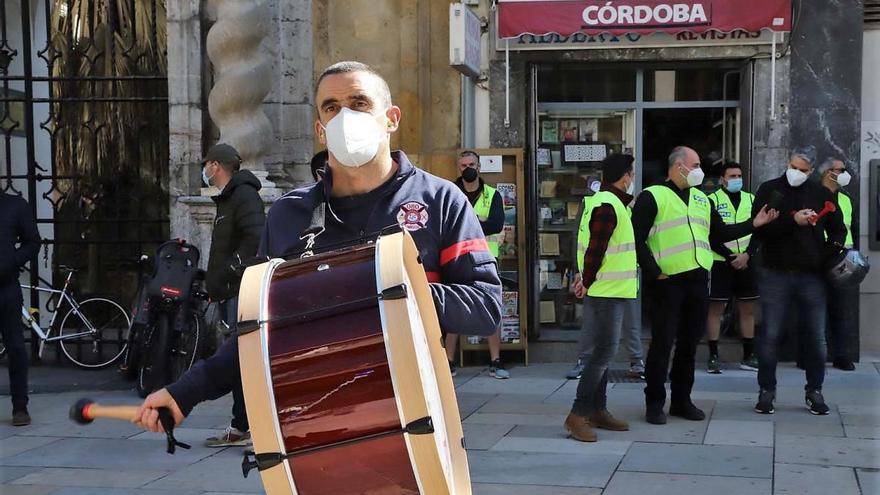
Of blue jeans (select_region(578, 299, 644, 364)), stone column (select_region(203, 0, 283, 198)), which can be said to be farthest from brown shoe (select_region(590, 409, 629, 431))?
stone column (select_region(203, 0, 283, 198))

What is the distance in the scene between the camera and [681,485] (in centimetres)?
592

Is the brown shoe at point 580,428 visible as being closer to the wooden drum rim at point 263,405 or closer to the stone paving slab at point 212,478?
the stone paving slab at point 212,478

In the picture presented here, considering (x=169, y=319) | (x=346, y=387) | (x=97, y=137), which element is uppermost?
(x=97, y=137)

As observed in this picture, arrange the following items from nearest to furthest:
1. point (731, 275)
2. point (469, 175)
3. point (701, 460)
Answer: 1. point (701, 460)
2. point (469, 175)
3. point (731, 275)

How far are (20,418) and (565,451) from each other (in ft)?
12.7

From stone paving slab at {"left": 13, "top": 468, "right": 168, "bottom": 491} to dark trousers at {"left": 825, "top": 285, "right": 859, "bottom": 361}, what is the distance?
621cm

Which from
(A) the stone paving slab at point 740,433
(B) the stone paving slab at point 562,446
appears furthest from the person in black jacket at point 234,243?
(A) the stone paving slab at point 740,433

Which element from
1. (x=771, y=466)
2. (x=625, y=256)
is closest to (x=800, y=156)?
(x=625, y=256)

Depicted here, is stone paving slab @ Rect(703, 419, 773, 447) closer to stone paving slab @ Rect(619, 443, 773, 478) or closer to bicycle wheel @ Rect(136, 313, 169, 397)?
stone paving slab @ Rect(619, 443, 773, 478)

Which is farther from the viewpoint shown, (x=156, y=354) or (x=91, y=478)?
(x=156, y=354)

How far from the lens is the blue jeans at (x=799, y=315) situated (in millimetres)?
7680

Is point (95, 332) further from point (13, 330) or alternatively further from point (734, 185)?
point (734, 185)

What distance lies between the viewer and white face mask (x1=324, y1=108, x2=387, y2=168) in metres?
2.98

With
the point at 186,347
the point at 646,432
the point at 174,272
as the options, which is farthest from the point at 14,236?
the point at 646,432
